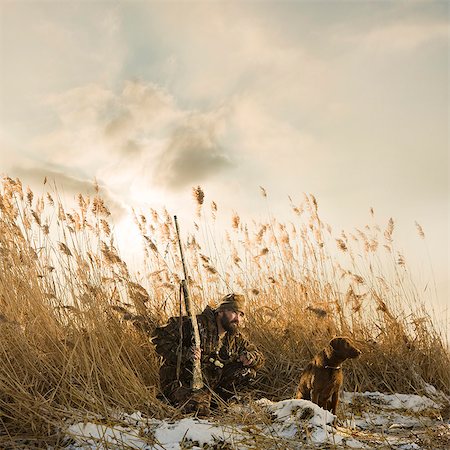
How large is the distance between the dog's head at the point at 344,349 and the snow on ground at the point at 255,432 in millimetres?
381

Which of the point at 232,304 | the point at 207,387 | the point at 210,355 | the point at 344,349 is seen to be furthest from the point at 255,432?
the point at 232,304

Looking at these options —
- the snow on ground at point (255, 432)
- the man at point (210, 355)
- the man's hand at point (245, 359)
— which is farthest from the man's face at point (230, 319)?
the snow on ground at point (255, 432)

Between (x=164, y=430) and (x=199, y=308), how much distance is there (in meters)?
2.10

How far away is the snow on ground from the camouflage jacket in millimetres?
416

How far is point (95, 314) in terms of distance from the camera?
14.6 ft

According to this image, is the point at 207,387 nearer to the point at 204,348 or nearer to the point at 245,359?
the point at 204,348

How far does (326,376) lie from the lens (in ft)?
13.0

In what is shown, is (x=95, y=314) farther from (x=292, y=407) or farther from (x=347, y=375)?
(x=347, y=375)

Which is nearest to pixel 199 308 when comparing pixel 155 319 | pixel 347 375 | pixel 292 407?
pixel 155 319

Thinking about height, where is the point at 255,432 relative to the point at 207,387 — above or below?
below

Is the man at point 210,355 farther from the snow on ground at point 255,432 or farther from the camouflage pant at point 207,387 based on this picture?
the snow on ground at point 255,432

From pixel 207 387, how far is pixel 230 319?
20.8 inches

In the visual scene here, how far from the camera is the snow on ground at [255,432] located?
3.32m

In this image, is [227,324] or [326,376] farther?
[227,324]
